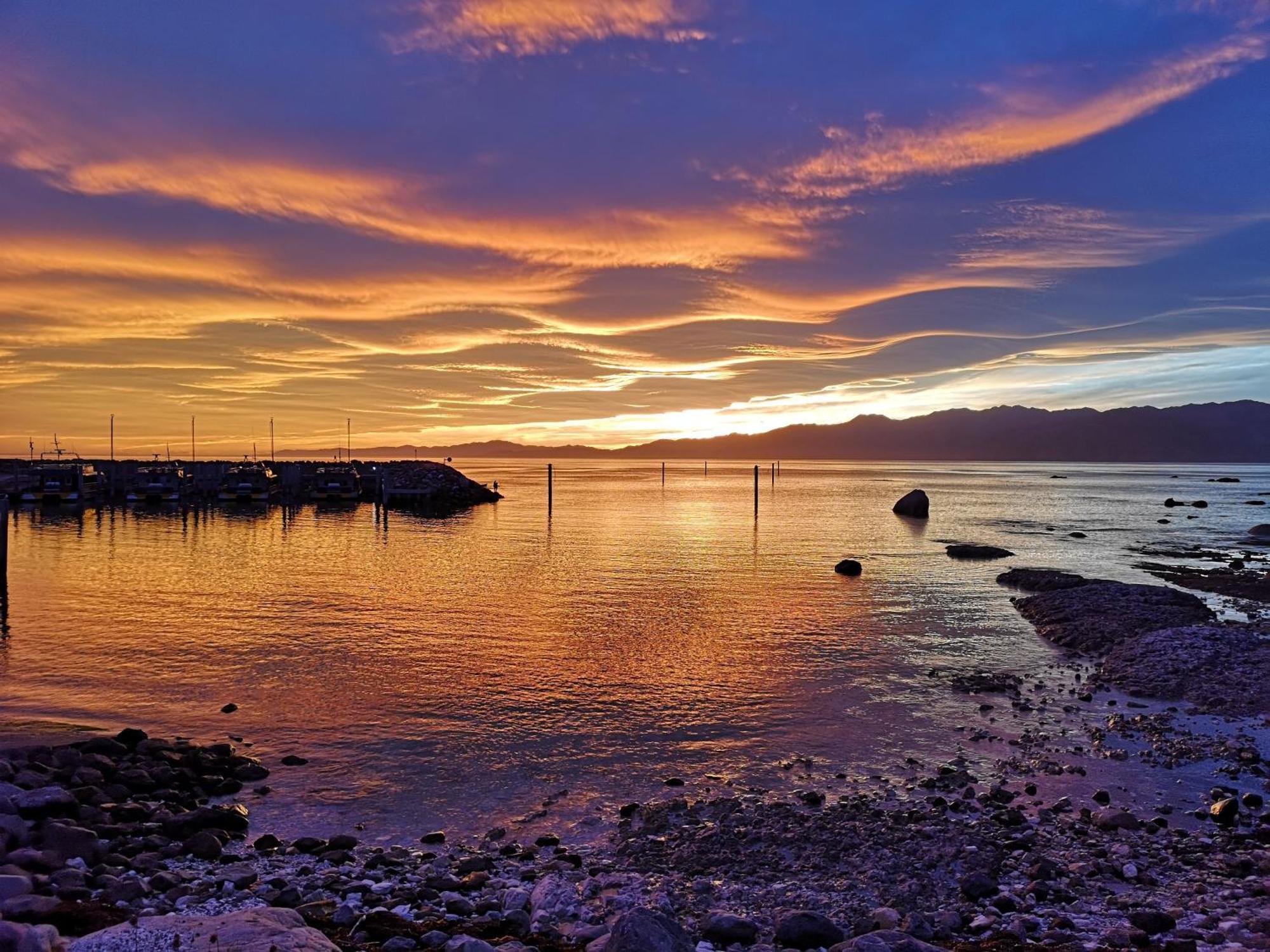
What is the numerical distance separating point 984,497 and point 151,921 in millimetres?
109566

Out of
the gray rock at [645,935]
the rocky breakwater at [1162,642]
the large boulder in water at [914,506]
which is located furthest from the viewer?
the large boulder in water at [914,506]

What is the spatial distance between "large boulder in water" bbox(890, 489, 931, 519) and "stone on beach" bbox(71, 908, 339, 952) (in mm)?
69078

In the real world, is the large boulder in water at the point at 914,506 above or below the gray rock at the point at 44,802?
above

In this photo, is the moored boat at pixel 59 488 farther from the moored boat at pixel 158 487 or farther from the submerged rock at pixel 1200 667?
the submerged rock at pixel 1200 667

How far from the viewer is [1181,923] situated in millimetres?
7785

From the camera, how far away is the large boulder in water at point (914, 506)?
7094cm

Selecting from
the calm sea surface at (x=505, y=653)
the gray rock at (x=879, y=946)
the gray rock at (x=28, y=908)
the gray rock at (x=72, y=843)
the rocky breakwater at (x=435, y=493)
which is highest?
the rocky breakwater at (x=435, y=493)


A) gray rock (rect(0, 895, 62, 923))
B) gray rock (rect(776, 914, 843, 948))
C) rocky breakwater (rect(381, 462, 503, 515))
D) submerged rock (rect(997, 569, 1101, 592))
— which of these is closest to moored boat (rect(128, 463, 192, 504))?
rocky breakwater (rect(381, 462, 503, 515))

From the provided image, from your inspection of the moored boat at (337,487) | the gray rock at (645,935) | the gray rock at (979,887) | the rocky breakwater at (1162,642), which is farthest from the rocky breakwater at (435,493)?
the gray rock at (645,935)

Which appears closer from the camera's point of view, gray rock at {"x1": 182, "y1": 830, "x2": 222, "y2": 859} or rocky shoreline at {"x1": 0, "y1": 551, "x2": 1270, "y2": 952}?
rocky shoreline at {"x1": 0, "y1": 551, "x2": 1270, "y2": 952}

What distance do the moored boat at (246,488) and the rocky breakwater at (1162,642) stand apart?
78.8 meters

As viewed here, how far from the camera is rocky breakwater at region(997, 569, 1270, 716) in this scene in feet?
54.4

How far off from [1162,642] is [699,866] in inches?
640

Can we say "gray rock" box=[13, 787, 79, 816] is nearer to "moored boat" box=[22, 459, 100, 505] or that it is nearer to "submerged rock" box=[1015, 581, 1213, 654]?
"submerged rock" box=[1015, 581, 1213, 654]
